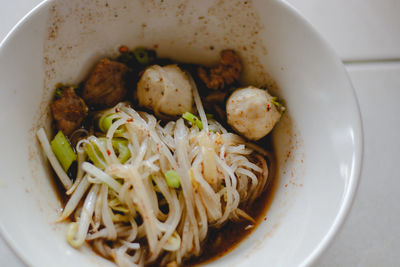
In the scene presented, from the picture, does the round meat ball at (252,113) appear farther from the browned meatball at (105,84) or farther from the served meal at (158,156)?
the browned meatball at (105,84)

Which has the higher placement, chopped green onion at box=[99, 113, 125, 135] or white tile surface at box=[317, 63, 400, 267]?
chopped green onion at box=[99, 113, 125, 135]

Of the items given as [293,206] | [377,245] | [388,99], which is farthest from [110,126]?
[388,99]

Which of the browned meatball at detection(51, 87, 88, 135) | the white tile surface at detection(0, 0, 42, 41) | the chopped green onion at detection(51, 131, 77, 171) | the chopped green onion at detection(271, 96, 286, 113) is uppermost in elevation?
the white tile surface at detection(0, 0, 42, 41)

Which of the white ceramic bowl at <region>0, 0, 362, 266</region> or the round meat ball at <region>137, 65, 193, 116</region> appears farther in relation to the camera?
the round meat ball at <region>137, 65, 193, 116</region>

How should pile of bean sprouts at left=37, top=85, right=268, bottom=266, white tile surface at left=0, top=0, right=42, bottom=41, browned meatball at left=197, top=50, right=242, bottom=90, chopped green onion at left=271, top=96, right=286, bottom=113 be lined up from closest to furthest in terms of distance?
pile of bean sprouts at left=37, top=85, right=268, bottom=266 < chopped green onion at left=271, top=96, right=286, bottom=113 < browned meatball at left=197, top=50, right=242, bottom=90 < white tile surface at left=0, top=0, right=42, bottom=41

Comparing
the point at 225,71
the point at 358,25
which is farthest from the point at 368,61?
the point at 225,71

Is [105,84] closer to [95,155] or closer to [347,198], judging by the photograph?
[95,155]

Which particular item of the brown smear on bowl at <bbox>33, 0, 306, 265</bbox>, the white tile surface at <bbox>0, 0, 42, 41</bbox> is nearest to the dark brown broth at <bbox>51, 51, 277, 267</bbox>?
the brown smear on bowl at <bbox>33, 0, 306, 265</bbox>

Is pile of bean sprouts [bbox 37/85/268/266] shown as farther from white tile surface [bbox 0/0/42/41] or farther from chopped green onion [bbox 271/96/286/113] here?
white tile surface [bbox 0/0/42/41]
